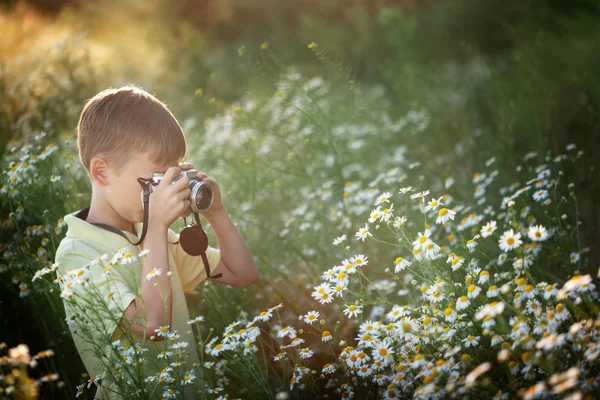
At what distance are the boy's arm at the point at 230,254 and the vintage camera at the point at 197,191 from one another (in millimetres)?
247

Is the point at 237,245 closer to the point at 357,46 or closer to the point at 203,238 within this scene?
the point at 203,238

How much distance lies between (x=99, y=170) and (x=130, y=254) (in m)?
0.44

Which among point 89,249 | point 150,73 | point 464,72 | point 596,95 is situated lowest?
point 89,249

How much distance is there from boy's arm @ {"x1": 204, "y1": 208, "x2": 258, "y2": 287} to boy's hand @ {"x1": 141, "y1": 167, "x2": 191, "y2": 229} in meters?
0.36

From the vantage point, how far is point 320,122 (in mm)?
3023

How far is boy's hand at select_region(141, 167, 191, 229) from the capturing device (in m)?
1.84

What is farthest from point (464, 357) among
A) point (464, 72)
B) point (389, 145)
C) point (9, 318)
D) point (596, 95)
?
point (464, 72)

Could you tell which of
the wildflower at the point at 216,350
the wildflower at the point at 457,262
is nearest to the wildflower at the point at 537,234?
the wildflower at the point at 457,262

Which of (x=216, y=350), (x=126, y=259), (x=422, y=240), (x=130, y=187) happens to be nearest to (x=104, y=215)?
(x=130, y=187)

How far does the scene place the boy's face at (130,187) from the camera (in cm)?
196

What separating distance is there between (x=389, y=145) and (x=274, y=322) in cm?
223

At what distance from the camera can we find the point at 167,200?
1.84 meters

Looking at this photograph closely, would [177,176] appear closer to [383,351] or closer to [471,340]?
[383,351]

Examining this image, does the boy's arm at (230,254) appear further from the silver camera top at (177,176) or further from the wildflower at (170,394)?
the wildflower at (170,394)
